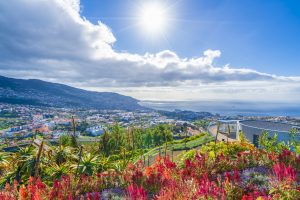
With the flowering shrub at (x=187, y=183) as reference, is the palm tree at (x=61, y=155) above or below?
below

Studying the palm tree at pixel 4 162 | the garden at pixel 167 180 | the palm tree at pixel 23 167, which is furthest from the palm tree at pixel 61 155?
the palm tree at pixel 4 162

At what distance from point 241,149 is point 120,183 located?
19.7ft

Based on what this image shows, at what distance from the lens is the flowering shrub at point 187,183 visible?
4.32 m

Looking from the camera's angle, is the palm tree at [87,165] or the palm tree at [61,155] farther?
the palm tree at [61,155]

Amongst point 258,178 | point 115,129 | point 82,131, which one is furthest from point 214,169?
point 82,131

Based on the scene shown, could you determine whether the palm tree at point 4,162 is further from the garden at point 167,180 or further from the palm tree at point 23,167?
the garden at point 167,180

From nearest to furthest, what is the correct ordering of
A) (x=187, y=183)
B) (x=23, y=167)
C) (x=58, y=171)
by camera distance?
(x=187, y=183), (x=58, y=171), (x=23, y=167)

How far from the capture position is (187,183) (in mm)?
4891

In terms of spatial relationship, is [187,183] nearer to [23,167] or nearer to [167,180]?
[167,180]

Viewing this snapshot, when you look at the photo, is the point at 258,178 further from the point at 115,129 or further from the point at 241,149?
the point at 115,129

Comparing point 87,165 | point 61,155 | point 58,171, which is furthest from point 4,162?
point 87,165

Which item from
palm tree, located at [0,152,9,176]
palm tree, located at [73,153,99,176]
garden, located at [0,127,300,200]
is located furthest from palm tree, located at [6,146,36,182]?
palm tree, located at [73,153,99,176]

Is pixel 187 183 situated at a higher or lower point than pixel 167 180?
higher

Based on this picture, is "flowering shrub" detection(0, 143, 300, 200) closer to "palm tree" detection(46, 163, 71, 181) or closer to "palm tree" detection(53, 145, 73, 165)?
"palm tree" detection(46, 163, 71, 181)
